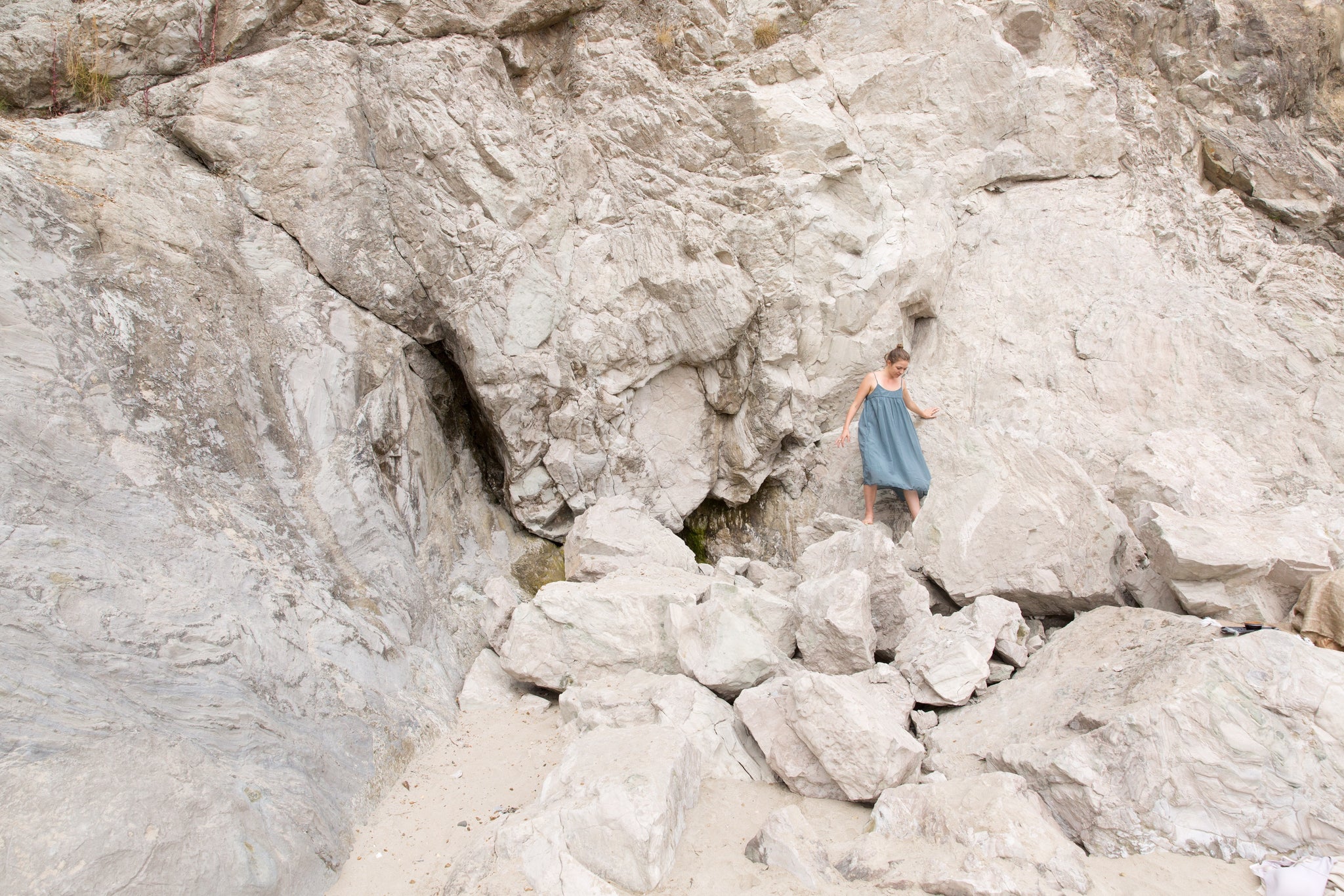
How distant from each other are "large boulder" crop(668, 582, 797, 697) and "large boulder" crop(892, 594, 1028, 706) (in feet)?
2.10

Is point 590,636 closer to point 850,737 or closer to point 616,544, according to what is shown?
point 616,544

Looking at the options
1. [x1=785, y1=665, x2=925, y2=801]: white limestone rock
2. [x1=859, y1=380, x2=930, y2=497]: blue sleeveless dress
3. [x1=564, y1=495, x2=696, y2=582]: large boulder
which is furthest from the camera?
[x1=859, y1=380, x2=930, y2=497]: blue sleeveless dress

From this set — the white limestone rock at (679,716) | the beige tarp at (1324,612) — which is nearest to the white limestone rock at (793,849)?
the white limestone rock at (679,716)

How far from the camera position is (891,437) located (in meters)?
5.45

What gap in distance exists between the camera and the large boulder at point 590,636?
4.02 meters

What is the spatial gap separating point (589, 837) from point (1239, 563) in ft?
10.9

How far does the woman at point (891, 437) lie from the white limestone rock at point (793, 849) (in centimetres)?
286

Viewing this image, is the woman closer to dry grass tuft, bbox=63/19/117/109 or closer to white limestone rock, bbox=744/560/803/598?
white limestone rock, bbox=744/560/803/598

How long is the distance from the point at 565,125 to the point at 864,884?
19.0 feet

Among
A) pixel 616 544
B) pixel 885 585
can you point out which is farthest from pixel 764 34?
pixel 885 585

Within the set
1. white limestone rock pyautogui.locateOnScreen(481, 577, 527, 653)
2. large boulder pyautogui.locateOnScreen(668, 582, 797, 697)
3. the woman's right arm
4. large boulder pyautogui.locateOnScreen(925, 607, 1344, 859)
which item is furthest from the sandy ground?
the woman's right arm

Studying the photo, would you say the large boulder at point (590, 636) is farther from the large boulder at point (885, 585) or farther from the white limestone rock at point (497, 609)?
the large boulder at point (885, 585)

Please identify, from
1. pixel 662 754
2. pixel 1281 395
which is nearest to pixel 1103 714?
pixel 662 754

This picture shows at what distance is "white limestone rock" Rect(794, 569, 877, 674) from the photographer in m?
3.79
